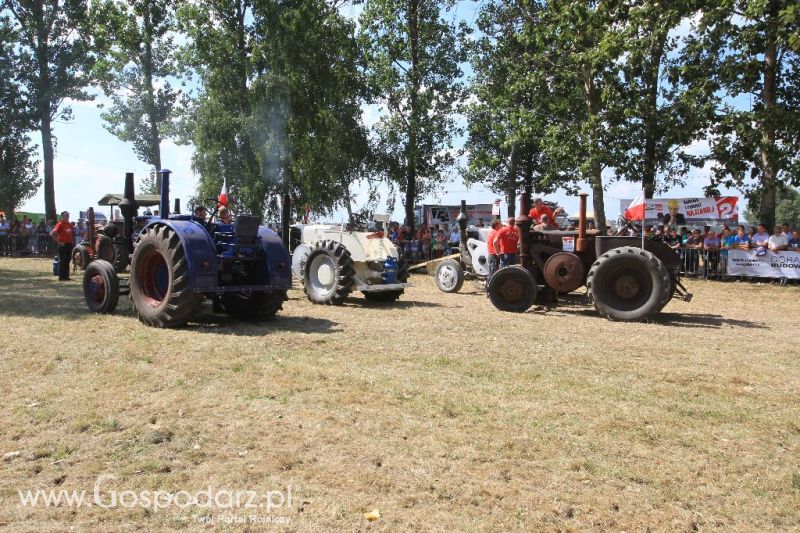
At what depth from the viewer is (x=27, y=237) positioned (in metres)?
26.6

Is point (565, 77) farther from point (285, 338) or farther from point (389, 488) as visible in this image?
point (389, 488)

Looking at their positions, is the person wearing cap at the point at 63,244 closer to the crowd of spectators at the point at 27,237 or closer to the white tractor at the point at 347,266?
the white tractor at the point at 347,266

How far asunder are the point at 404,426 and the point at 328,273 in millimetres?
7213

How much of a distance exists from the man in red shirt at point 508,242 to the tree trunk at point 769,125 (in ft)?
31.3

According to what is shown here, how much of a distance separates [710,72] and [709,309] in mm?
9168

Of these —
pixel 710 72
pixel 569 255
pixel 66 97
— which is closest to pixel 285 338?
pixel 569 255

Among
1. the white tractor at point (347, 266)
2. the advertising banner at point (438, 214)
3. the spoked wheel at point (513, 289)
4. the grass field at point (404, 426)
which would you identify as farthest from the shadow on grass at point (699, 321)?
the advertising banner at point (438, 214)

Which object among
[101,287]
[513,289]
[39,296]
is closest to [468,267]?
[513,289]

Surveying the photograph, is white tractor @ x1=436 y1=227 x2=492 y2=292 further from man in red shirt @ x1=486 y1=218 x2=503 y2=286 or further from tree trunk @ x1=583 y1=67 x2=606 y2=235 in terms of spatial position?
tree trunk @ x1=583 y1=67 x2=606 y2=235

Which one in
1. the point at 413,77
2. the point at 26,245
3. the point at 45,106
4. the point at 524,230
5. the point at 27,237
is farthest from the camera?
the point at 45,106

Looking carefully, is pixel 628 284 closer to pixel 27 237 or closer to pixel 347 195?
pixel 347 195

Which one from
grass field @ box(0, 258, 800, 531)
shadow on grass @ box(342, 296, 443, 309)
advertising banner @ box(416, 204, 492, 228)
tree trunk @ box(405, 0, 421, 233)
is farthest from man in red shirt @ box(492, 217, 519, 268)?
advertising banner @ box(416, 204, 492, 228)

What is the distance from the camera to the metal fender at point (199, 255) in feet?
27.7

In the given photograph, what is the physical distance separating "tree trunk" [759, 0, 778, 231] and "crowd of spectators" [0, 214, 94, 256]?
23.2m
